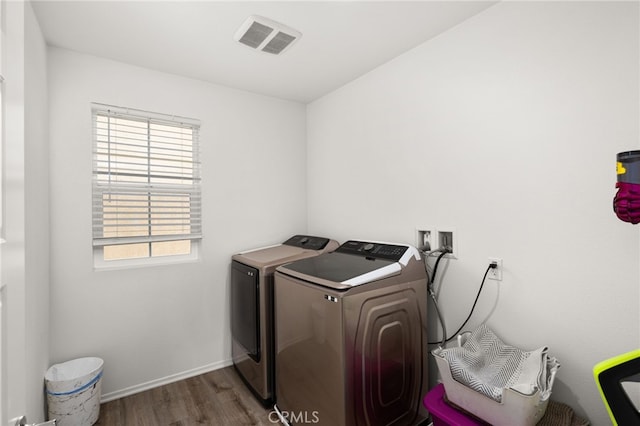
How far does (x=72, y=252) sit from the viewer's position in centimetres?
206

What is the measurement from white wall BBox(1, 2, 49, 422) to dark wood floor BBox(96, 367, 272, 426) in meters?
0.47

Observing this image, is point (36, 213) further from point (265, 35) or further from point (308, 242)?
point (308, 242)

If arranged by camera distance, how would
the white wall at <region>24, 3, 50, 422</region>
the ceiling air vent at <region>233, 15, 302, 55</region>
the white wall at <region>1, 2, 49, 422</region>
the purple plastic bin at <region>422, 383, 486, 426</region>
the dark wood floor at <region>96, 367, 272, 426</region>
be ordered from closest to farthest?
the white wall at <region>1, 2, 49, 422</region>
the purple plastic bin at <region>422, 383, 486, 426</region>
the white wall at <region>24, 3, 50, 422</region>
the ceiling air vent at <region>233, 15, 302, 55</region>
the dark wood floor at <region>96, 367, 272, 426</region>

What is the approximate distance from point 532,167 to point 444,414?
1252 millimetres

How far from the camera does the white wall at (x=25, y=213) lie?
65 centimetres

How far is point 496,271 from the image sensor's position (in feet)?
5.38

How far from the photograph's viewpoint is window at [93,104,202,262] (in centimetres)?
219

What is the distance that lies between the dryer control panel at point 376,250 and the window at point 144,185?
1278 millimetres

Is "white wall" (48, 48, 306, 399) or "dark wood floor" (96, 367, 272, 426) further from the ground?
"white wall" (48, 48, 306, 399)

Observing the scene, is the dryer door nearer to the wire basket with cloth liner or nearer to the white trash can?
the white trash can

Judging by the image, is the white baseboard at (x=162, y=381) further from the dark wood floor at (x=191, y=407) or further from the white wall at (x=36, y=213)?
A: the white wall at (x=36, y=213)

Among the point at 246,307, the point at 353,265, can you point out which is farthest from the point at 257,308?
the point at 353,265

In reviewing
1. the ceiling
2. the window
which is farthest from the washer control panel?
the ceiling

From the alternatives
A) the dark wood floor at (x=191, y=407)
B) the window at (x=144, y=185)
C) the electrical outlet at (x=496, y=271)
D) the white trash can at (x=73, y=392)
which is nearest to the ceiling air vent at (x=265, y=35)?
the window at (x=144, y=185)
